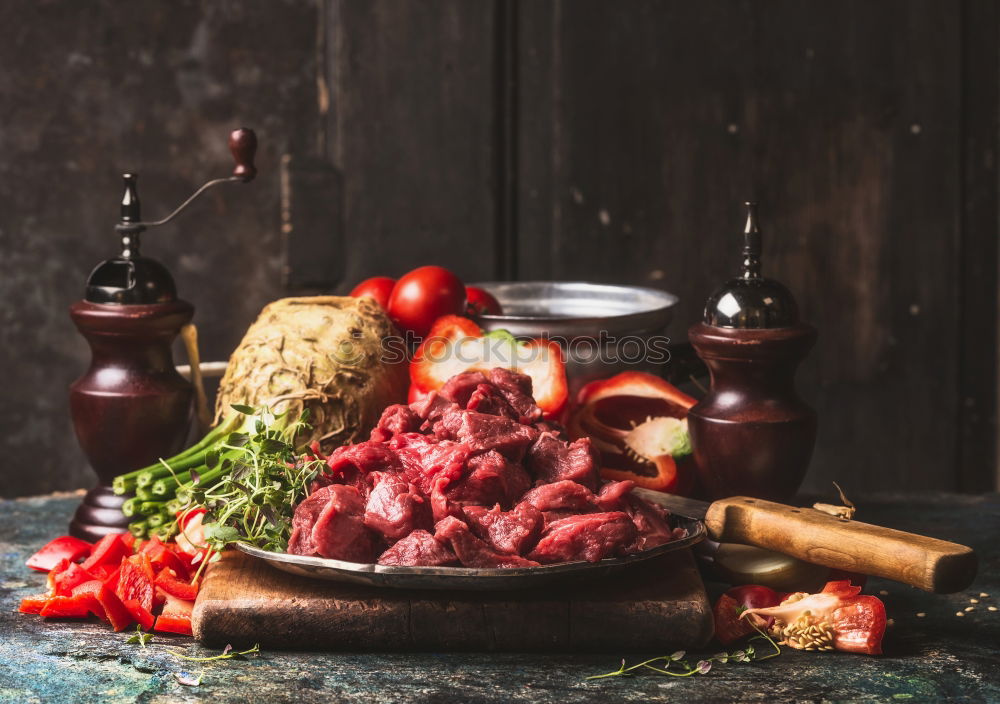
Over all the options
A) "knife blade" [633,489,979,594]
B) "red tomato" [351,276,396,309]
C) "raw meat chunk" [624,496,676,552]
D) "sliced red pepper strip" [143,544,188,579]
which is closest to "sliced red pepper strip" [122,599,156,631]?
"sliced red pepper strip" [143,544,188,579]

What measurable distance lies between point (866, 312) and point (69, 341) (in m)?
2.91

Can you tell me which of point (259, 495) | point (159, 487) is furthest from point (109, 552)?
point (259, 495)

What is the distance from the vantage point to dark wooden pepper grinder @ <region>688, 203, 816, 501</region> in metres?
2.26

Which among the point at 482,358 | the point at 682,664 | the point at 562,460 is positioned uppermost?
the point at 482,358

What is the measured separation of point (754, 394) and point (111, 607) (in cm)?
125

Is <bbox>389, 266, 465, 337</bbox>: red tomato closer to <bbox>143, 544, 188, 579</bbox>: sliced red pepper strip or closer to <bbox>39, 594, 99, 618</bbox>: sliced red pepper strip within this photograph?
<bbox>143, 544, 188, 579</bbox>: sliced red pepper strip

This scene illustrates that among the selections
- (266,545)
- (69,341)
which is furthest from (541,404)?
(69,341)

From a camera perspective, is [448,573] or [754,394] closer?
[448,573]

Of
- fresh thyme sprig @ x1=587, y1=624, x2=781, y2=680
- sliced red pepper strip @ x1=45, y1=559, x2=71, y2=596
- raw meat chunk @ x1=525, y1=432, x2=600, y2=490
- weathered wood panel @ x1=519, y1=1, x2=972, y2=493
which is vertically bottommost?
fresh thyme sprig @ x1=587, y1=624, x2=781, y2=680

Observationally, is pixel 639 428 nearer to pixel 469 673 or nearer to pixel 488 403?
pixel 488 403

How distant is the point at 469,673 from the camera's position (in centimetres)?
177

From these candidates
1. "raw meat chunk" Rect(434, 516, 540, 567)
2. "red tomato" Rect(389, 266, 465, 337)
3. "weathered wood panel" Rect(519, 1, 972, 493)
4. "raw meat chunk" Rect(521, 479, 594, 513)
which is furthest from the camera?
"weathered wood panel" Rect(519, 1, 972, 493)

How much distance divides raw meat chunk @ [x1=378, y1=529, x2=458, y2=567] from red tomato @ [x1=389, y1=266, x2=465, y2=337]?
1.10 metres

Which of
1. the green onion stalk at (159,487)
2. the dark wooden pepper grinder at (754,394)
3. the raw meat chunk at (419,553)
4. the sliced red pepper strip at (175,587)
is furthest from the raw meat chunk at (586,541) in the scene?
the green onion stalk at (159,487)
